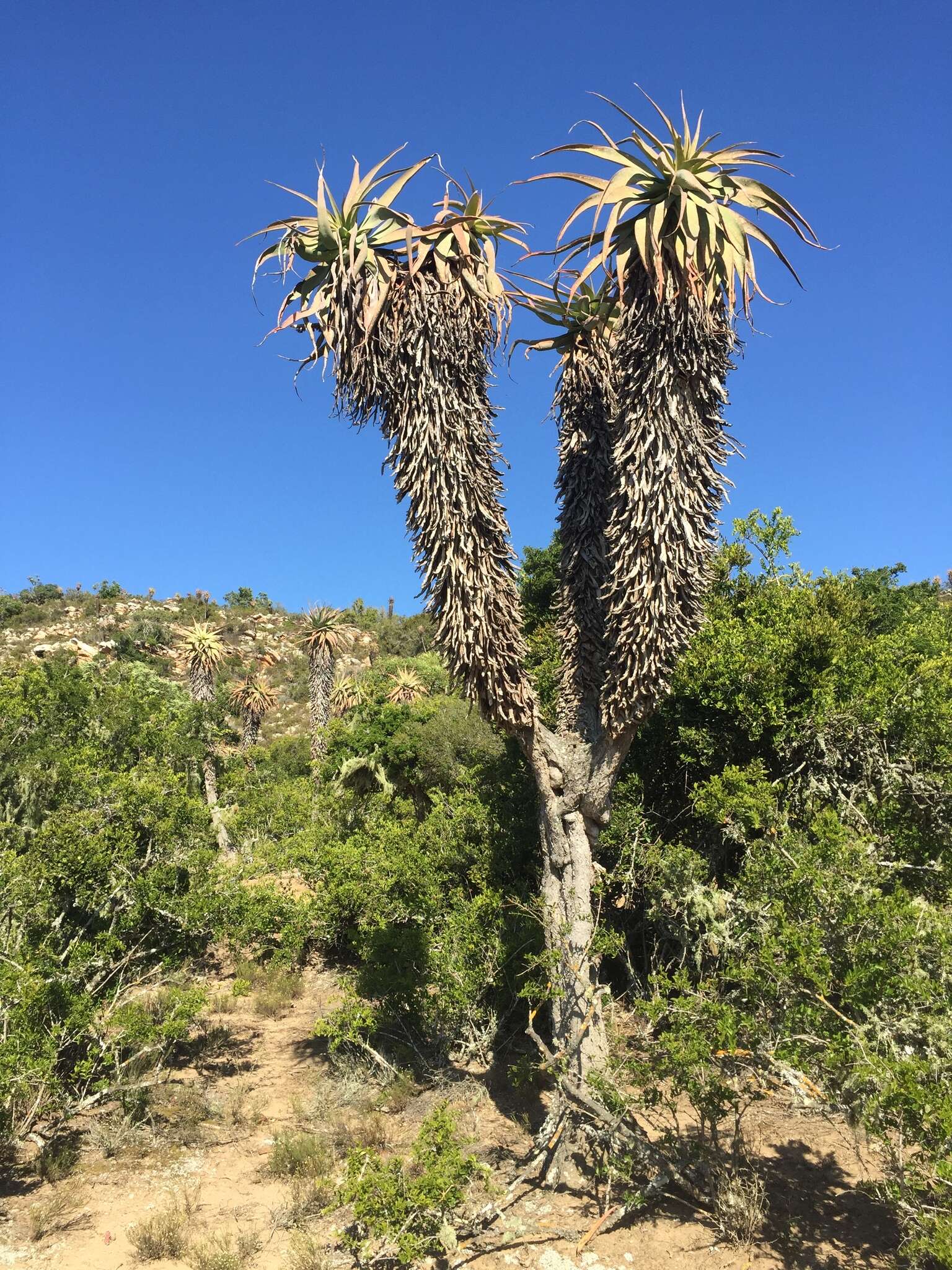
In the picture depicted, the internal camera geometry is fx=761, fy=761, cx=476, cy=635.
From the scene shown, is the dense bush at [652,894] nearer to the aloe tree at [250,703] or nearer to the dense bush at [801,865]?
the dense bush at [801,865]

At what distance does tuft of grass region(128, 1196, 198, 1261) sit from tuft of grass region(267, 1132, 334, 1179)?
1.02m

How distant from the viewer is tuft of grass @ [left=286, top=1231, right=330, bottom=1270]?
577cm

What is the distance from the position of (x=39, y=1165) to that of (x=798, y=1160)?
728 cm

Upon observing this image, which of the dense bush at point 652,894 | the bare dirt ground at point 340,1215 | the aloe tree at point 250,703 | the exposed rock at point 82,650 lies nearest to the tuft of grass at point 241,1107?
the bare dirt ground at point 340,1215

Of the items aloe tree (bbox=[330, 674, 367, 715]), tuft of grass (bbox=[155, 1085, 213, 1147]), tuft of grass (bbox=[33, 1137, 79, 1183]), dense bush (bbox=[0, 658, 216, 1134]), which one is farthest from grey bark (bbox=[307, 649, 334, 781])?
tuft of grass (bbox=[33, 1137, 79, 1183])

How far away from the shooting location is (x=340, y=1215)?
6730 millimetres

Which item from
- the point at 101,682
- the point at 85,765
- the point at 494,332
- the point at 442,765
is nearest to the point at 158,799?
the point at 85,765

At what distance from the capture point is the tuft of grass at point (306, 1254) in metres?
5.77

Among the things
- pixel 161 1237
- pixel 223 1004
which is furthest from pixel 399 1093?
pixel 223 1004

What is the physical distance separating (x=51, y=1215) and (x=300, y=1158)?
2137 millimetres

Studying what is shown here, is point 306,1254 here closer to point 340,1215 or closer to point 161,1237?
point 340,1215

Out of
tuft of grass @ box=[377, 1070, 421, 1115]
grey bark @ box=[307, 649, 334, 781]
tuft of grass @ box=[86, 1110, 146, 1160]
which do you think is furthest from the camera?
grey bark @ box=[307, 649, 334, 781]

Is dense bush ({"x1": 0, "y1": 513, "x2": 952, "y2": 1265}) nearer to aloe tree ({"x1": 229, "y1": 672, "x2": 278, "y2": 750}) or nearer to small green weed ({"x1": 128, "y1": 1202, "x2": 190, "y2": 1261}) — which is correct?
small green weed ({"x1": 128, "y1": 1202, "x2": 190, "y2": 1261})

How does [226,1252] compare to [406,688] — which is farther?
[406,688]
